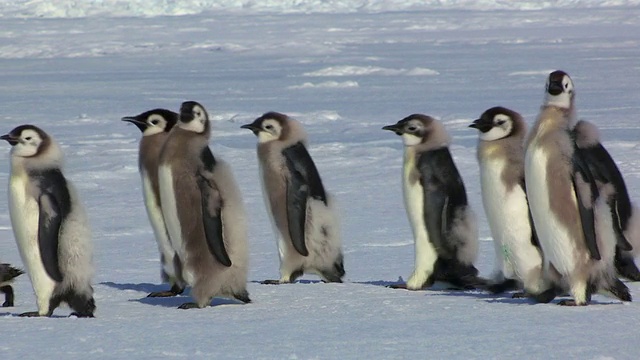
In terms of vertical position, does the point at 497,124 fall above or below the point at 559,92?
below

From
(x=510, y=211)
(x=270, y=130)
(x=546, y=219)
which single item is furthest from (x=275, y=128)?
(x=546, y=219)

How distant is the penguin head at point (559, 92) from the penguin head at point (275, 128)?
152cm

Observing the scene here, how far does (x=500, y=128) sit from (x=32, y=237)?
189 centimetres

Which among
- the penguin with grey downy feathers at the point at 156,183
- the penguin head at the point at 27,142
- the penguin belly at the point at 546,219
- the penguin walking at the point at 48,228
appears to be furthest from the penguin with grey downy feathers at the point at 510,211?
the penguin head at the point at 27,142

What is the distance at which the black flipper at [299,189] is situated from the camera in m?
5.05

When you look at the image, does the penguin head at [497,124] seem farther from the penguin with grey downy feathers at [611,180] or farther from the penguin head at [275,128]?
the penguin head at [275,128]

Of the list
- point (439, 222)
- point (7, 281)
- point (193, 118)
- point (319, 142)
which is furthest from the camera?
point (319, 142)

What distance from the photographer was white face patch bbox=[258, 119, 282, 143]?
5.10 m

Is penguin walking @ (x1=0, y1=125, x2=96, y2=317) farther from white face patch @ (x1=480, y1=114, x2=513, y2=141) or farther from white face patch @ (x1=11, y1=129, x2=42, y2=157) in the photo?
white face patch @ (x1=480, y1=114, x2=513, y2=141)

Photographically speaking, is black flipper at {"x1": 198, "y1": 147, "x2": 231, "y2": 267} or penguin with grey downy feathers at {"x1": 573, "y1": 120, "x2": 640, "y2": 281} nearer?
black flipper at {"x1": 198, "y1": 147, "x2": 231, "y2": 267}

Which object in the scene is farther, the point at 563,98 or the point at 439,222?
the point at 439,222

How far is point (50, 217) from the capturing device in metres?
3.85

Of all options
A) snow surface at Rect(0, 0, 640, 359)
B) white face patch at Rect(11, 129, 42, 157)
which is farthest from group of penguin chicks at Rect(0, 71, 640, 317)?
snow surface at Rect(0, 0, 640, 359)

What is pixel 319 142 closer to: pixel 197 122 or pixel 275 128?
pixel 275 128
